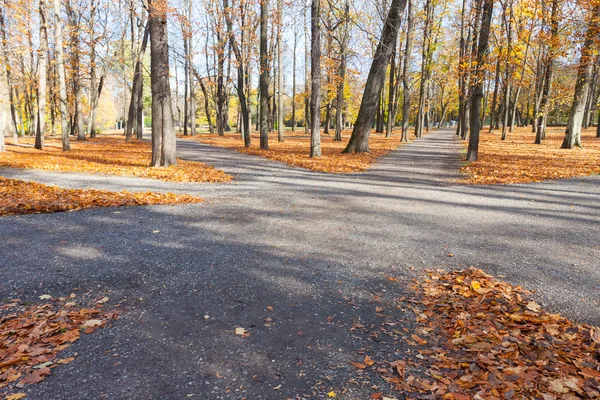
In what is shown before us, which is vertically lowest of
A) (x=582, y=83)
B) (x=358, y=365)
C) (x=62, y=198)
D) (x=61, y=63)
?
(x=358, y=365)

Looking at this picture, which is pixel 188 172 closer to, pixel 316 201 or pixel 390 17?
pixel 316 201

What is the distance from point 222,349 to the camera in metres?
2.68

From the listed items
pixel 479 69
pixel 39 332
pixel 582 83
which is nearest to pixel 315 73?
pixel 479 69

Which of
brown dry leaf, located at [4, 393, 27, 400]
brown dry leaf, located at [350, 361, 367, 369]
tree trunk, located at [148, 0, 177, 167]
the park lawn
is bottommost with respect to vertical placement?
brown dry leaf, located at [350, 361, 367, 369]

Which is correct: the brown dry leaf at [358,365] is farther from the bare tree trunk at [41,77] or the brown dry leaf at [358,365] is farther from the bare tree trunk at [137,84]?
the bare tree trunk at [137,84]

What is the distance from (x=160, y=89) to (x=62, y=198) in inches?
205

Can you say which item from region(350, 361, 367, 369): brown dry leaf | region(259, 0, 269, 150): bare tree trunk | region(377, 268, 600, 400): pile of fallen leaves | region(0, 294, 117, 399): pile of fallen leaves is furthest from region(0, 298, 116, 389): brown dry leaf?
region(259, 0, 269, 150): bare tree trunk

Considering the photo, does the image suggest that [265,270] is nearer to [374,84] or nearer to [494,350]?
[494,350]

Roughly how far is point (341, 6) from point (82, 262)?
24.0 meters

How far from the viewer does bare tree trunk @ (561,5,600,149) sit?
14.8m

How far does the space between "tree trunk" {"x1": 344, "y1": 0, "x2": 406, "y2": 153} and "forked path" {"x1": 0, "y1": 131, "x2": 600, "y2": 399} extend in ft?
28.3

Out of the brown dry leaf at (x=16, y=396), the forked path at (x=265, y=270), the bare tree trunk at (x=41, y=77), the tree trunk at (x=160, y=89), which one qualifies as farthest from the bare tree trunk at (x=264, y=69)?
the brown dry leaf at (x=16, y=396)

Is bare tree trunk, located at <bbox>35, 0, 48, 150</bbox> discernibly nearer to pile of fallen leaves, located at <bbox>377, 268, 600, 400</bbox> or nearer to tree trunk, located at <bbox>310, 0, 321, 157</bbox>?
tree trunk, located at <bbox>310, 0, 321, 157</bbox>

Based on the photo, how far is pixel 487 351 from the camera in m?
2.70
